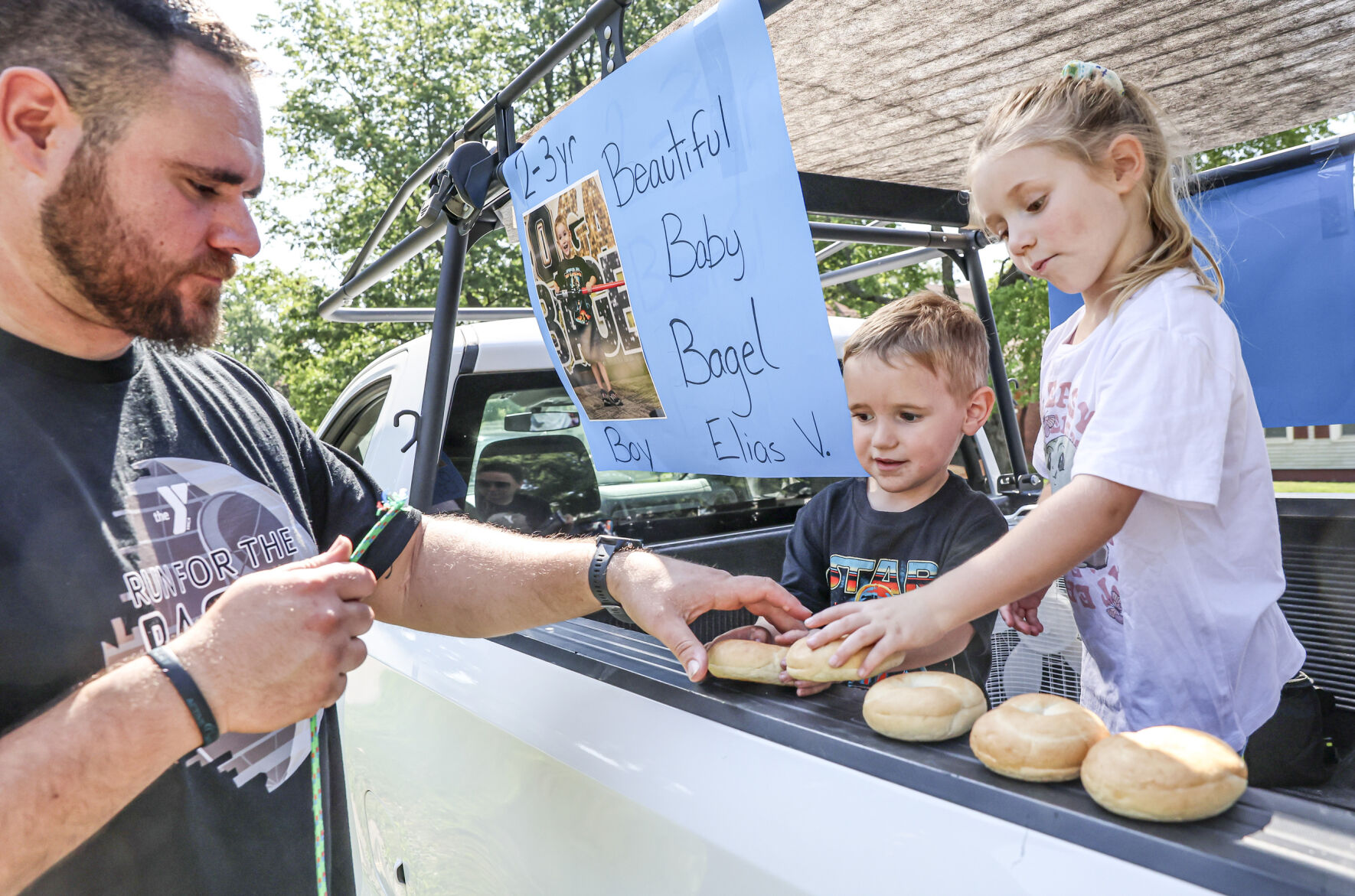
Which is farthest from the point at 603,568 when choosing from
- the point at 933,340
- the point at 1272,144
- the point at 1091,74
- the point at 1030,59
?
the point at 1272,144

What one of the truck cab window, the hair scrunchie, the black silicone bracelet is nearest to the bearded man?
the black silicone bracelet

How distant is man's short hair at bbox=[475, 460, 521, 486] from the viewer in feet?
8.87

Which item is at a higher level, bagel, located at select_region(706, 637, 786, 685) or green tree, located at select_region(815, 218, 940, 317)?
green tree, located at select_region(815, 218, 940, 317)

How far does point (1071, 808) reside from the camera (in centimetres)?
81

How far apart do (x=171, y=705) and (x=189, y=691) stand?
0.9 inches

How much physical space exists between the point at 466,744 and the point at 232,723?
1.91 feet

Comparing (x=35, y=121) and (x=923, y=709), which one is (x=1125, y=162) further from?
(x=35, y=121)

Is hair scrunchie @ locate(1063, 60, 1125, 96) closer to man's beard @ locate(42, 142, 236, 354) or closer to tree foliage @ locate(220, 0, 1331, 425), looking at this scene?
man's beard @ locate(42, 142, 236, 354)

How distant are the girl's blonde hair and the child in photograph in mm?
844

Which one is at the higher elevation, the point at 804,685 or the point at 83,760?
the point at 83,760

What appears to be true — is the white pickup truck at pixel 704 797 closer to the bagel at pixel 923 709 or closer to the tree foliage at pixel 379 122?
the bagel at pixel 923 709

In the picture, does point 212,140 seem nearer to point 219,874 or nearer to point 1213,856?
point 219,874

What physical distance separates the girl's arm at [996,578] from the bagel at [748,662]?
7cm

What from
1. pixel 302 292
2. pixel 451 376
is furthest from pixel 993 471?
pixel 302 292
